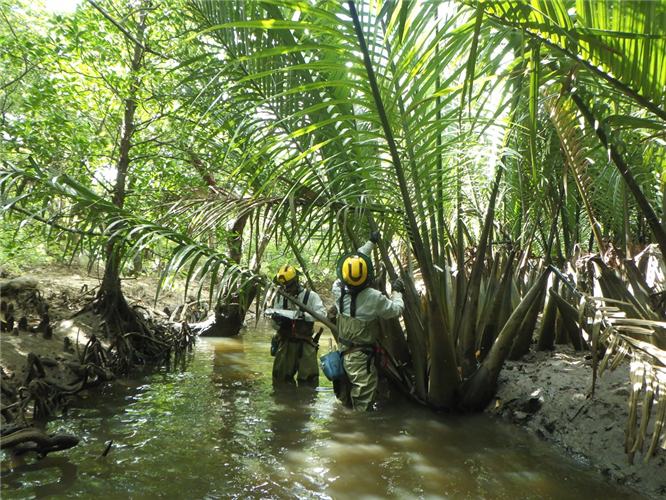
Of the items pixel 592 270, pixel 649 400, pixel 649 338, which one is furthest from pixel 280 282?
pixel 649 400

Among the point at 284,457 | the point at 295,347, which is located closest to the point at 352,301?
the point at 284,457

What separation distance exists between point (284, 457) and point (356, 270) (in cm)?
174

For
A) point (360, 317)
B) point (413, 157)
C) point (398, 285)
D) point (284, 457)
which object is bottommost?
point (284, 457)

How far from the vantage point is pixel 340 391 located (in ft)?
16.2

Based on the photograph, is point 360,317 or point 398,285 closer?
point 398,285

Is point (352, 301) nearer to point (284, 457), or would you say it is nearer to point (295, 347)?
point (284, 457)

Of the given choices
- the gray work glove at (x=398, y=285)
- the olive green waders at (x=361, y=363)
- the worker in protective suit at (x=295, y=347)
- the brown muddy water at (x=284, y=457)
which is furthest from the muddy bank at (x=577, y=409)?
the worker in protective suit at (x=295, y=347)

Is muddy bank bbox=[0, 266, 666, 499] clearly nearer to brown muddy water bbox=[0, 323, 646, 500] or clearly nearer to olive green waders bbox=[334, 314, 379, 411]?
brown muddy water bbox=[0, 323, 646, 500]

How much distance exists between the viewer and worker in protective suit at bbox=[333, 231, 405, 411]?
14.2 ft

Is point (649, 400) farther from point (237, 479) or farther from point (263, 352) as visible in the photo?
point (263, 352)

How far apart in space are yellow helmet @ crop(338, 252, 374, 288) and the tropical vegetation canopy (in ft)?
0.69

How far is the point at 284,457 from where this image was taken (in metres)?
3.41

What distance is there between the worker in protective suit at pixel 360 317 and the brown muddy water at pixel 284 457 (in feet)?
0.99

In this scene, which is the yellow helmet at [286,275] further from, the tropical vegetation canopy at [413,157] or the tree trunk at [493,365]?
the tree trunk at [493,365]
